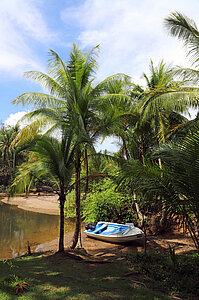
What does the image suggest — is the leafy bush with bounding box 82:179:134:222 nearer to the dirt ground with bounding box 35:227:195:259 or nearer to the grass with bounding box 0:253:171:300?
the dirt ground with bounding box 35:227:195:259

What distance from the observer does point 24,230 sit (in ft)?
43.0

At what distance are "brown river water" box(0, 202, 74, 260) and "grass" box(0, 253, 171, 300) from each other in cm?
459

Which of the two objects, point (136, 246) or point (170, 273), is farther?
point (136, 246)

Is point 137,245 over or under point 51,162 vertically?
under

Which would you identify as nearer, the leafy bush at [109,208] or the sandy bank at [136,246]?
the sandy bank at [136,246]

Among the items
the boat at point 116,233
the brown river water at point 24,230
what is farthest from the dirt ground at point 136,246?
the brown river water at point 24,230

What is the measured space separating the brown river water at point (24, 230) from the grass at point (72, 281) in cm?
459

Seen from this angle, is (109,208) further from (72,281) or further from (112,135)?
(72,281)

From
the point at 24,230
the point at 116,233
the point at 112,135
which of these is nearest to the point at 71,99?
the point at 112,135

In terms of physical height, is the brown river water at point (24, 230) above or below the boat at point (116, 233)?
below

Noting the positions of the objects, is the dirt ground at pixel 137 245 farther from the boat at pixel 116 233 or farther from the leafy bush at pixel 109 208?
the leafy bush at pixel 109 208

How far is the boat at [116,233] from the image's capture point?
8.52 metres

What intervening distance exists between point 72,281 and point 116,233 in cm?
455

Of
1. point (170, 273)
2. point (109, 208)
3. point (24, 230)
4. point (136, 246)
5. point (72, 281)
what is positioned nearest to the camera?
point (72, 281)
